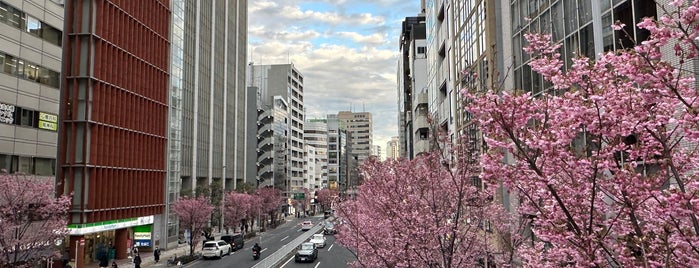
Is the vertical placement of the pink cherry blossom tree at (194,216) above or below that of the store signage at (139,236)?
above

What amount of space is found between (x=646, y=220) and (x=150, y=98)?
150 ft

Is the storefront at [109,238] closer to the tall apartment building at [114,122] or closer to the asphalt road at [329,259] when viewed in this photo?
the tall apartment building at [114,122]

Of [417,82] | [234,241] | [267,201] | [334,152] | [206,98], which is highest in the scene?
[417,82]

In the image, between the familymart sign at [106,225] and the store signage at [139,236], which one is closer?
the familymart sign at [106,225]

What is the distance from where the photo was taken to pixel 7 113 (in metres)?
30.7

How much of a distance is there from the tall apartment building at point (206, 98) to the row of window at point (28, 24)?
1809 centimetres

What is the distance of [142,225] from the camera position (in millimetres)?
46406

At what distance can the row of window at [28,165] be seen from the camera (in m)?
30.8

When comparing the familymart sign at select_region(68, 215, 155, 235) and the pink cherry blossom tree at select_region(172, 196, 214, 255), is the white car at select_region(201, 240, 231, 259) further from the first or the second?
the familymart sign at select_region(68, 215, 155, 235)

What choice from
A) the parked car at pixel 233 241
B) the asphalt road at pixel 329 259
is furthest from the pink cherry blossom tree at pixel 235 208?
the asphalt road at pixel 329 259

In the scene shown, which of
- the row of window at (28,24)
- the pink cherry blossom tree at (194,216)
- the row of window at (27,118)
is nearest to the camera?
the row of window at (28,24)

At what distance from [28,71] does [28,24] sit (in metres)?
3.05

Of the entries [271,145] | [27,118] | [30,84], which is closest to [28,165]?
[27,118]

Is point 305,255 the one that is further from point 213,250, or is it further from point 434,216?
point 434,216
